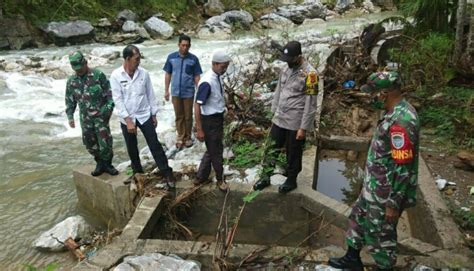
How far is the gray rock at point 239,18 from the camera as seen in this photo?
22156mm

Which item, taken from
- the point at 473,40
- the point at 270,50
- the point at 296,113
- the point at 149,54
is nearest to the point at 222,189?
the point at 296,113

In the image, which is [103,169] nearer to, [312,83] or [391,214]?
[312,83]

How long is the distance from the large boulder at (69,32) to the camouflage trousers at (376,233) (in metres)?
16.7

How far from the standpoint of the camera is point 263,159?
490 centimetres

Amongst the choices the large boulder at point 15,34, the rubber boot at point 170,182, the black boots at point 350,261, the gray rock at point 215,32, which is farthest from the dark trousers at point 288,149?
the gray rock at point 215,32

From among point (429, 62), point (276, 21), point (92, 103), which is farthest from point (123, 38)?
point (92, 103)

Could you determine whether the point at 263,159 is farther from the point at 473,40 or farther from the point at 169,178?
the point at 473,40

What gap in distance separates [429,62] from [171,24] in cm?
1576

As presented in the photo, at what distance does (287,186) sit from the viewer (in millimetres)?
4781

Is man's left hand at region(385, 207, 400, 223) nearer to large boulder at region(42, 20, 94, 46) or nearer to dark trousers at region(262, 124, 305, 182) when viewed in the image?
dark trousers at region(262, 124, 305, 182)

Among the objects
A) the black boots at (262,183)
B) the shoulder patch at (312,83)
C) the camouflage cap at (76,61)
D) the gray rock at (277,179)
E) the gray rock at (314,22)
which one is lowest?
the gray rock at (277,179)

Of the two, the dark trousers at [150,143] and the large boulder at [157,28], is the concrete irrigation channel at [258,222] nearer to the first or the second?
the dark trousers at [150,143]

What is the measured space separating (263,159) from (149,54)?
1227 centimetres

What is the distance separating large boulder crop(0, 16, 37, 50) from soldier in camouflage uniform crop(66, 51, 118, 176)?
13.1 metres
